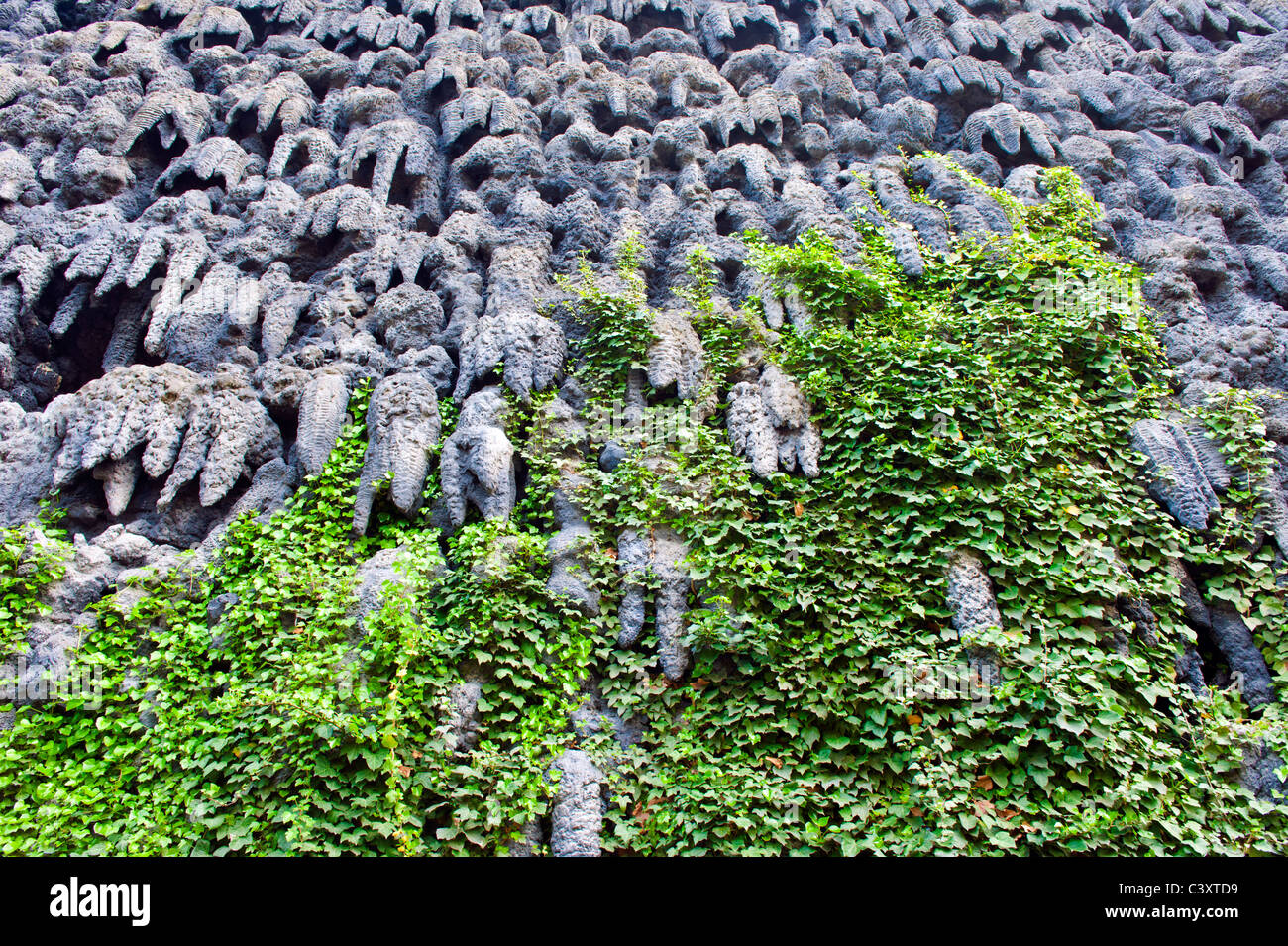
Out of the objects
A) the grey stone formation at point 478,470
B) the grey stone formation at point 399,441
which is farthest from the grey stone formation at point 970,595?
the grey stone formation at point 399,441

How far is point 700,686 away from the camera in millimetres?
4980

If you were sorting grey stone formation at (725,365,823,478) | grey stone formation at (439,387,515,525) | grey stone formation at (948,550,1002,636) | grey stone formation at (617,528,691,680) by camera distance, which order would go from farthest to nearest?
1. grey stone formation at (725,365,823,478)
2. grey stone formation at (439,387,515,525)
3. grey stone formation at (617,528,691,680)
4. grey stone formation at (948,550,1002,636)

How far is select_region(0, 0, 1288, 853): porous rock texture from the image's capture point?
584 cm

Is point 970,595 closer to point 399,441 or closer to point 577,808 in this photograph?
point 577,808

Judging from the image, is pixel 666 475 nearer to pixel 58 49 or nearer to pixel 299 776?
pixel 299 776

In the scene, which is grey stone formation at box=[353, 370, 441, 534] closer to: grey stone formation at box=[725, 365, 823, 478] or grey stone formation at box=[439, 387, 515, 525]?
grey stone formation at box=[439, 387, 515, 525]

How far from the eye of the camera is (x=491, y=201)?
8.54m

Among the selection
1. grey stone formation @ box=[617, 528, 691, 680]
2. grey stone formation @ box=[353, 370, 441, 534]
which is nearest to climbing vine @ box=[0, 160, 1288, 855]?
grey stone formation @ box=[617, 528, 691, 680]

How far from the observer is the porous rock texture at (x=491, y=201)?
584 cm

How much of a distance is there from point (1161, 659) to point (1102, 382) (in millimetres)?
2554

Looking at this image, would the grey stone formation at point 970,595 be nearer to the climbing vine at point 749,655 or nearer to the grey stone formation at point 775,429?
the climbing vine at point 749,655

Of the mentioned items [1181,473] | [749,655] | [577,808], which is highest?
[1181,473]

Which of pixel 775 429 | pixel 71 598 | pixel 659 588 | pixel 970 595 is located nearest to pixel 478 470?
pixel 659 588
